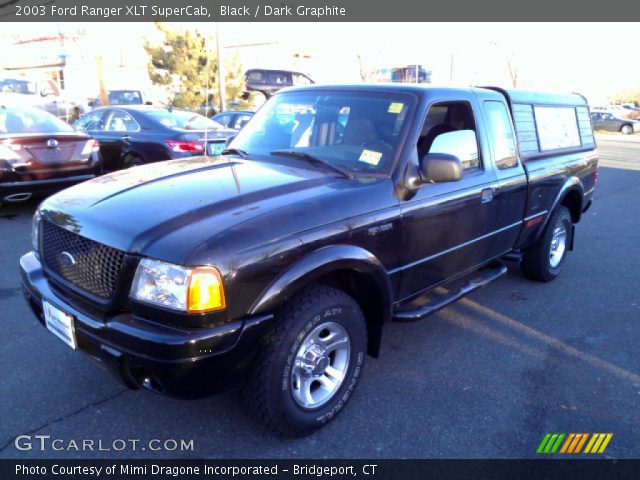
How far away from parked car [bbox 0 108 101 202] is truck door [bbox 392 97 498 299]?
551 cm

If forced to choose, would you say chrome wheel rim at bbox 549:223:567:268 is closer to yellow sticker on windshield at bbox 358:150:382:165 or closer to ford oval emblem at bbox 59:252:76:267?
yellow sticker on windshield at bbox 358:150:382:165

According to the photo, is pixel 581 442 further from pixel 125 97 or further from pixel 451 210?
pixel 125 97

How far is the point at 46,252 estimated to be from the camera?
9.30ft

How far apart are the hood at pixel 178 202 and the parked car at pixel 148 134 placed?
15.3 feet

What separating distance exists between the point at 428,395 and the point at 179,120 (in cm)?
690

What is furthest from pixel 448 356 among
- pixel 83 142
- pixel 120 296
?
pixel 83 142

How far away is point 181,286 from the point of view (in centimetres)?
216

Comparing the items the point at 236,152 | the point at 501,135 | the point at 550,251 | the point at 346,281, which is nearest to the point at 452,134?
the point at 501,135

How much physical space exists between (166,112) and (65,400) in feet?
21.8

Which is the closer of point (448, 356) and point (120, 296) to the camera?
point (120, 296)

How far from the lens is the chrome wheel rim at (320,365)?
264cm

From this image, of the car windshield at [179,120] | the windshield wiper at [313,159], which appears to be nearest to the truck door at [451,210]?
the windshield wiper at [313,159]
